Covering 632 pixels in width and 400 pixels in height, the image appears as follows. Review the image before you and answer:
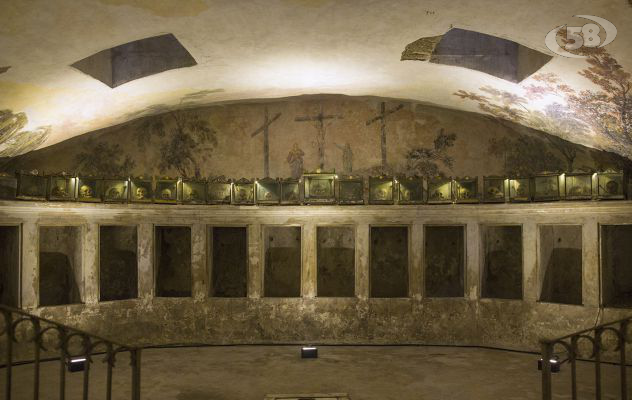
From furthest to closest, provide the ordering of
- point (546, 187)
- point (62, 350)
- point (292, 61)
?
point (546, 187) < point (292, 61) < point (62, 350)

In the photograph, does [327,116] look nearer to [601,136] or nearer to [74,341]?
[601,136]

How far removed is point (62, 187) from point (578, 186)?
38.6 feet

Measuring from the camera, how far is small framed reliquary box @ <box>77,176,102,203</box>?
42.3 feet

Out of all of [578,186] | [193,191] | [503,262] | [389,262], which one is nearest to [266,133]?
[193,191]

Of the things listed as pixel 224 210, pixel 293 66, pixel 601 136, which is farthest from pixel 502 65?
pixel 224 210

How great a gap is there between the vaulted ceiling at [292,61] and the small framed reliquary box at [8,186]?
0.58 m

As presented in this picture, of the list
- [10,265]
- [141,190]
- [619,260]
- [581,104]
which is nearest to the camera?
[581,104]

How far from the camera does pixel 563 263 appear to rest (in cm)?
1421

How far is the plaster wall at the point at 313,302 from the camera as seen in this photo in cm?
1340

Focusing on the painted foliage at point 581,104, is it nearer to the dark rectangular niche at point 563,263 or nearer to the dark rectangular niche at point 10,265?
the dark rectangular niche at point 563,263

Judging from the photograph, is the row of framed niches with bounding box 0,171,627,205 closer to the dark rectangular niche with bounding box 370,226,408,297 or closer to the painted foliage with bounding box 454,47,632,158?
the painted foliage with bounding box 454,47,632,158

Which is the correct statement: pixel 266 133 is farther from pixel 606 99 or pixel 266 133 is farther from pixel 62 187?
pixel 606 99

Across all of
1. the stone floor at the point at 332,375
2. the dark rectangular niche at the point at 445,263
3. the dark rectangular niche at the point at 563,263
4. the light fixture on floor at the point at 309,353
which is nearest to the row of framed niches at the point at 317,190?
the dark rectangular niche at the point at 563,263

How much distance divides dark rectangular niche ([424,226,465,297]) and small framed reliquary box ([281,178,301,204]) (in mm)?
4021
